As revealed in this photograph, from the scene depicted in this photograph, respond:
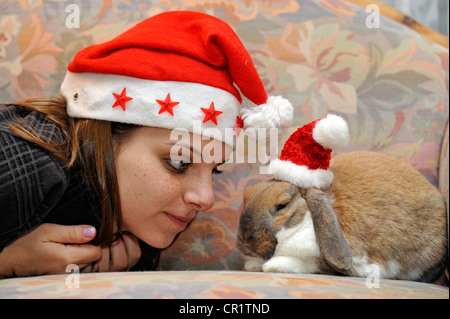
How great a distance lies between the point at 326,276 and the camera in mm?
789

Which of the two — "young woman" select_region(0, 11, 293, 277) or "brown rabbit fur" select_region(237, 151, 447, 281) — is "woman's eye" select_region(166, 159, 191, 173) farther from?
"brown rabbit fur" select_region(237, 151, 447, 281)

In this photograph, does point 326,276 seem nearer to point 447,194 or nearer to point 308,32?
point 447,194

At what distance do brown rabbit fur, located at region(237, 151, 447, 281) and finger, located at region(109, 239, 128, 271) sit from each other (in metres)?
0.31

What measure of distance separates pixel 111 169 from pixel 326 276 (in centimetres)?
47

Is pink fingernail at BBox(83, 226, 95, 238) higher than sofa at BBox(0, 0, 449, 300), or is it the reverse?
sofa at BBox(0, 0, 449, 300)

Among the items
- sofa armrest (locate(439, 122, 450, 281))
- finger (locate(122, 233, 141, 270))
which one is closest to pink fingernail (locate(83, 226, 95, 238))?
finger (locate(122, 233, 141, 270))

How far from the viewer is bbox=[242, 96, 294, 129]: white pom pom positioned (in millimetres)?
917

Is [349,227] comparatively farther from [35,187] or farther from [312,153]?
[35,187]

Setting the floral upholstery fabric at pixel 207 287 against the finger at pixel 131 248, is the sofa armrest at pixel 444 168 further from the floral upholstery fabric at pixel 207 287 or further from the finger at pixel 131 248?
the finger at pixel 131 248

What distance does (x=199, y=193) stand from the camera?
3.09 feet

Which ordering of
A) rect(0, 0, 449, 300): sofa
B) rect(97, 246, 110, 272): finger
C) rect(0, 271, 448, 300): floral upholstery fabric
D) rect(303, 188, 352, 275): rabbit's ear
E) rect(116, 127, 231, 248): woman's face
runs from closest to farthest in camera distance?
rect(0, 271, 448, 300): floral upholstery fabric → rect(303, 188, 352, 275): rabbit's ear → rect(116, 127, 231, 248): woman's face → rect(97, 246, 110, 272): finger → rect(0, 0, 449, 300): sofa

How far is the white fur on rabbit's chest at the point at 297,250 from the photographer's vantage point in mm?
819

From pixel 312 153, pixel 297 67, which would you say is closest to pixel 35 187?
pixel 312 153

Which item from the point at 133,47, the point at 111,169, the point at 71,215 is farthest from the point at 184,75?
the point at 71,215
